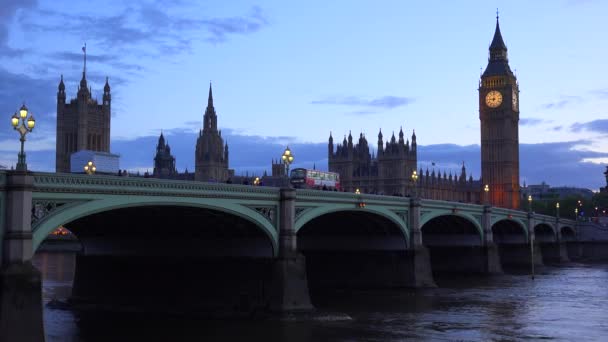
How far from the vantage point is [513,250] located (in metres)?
99.4

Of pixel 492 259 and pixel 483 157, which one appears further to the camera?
pixel 483 157

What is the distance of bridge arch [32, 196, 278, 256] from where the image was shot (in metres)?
28.7

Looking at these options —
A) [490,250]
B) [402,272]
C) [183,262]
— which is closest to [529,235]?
[490,250]

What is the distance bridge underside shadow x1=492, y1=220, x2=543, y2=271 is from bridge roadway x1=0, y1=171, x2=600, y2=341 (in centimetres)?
1792

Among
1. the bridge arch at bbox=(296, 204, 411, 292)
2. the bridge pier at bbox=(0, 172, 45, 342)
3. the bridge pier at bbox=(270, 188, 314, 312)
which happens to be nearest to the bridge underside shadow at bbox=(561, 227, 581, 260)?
the bridge arch at bbox=(296, 204, 411, 292)

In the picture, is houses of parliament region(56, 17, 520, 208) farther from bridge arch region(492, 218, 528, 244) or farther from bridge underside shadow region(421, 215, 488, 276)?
bridge underside shadow region(421, 215, 488, 276)

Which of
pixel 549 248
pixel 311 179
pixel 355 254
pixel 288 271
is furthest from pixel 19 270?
pixel 549 248

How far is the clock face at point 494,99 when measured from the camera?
18038 centimetres

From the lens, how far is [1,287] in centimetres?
2662

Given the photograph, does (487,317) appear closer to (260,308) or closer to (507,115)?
(260,308)

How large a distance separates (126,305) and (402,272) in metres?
22.9

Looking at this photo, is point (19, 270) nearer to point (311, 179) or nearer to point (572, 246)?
point (311, 179)

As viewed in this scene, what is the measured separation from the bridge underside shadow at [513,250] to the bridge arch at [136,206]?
59862 mm

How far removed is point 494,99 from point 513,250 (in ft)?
288
